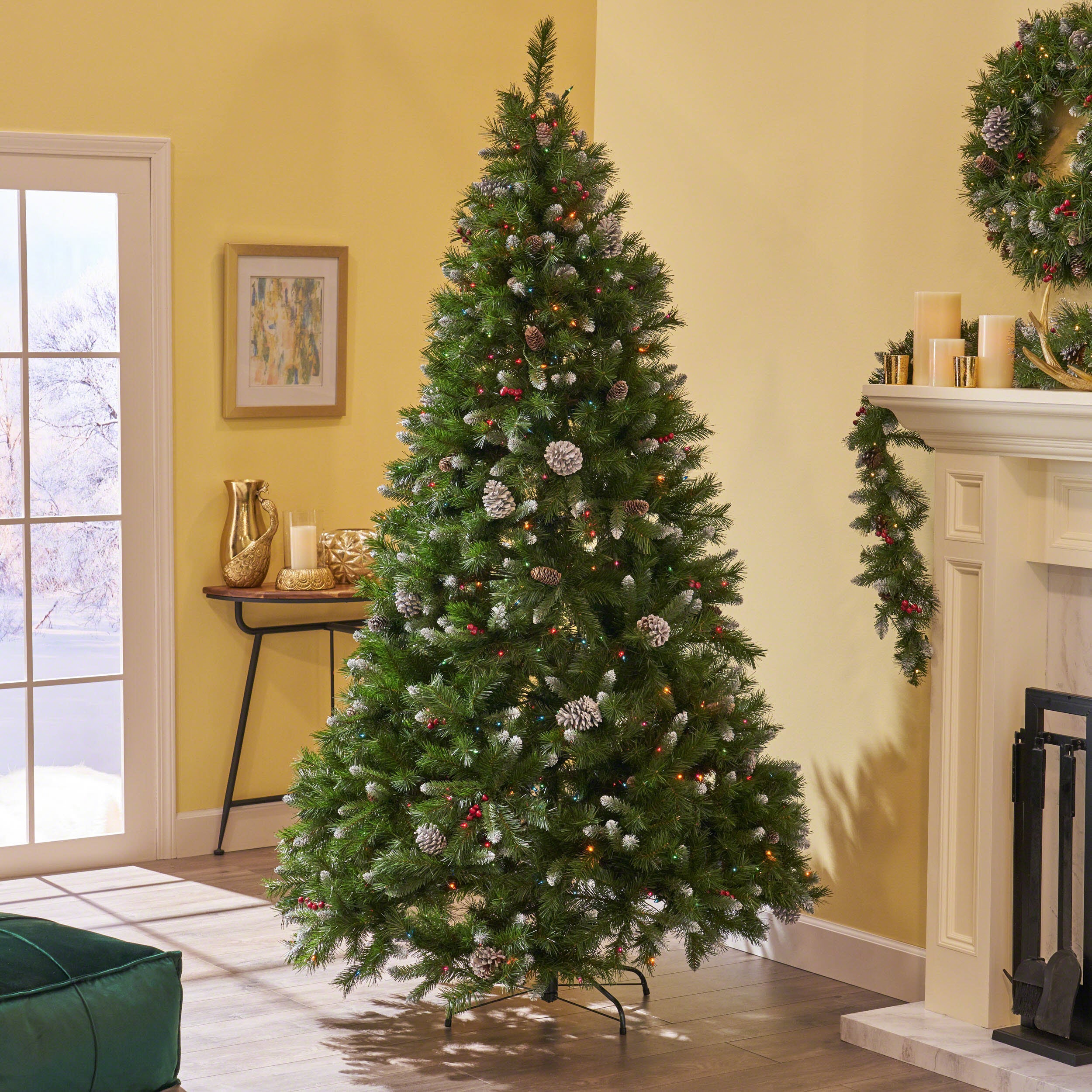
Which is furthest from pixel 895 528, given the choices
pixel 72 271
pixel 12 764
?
pixel 12 764

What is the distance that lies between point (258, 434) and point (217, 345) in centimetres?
32

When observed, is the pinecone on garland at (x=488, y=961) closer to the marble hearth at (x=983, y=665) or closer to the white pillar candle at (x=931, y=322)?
the marble hearth at (x=983, y=665)

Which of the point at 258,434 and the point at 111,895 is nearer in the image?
the point at 111,895

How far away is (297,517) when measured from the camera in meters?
5.08

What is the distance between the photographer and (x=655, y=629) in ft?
10.9

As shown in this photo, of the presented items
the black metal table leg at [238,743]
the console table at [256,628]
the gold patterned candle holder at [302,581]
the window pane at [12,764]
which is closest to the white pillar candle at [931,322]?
the console table at [256,628]

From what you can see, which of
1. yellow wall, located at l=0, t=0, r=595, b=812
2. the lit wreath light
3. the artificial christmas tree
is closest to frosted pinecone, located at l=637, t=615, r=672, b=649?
the artificial christmas tree

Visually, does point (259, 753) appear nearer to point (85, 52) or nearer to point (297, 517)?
point (297, 517)

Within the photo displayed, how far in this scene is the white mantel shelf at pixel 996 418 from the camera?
→ 121 inches

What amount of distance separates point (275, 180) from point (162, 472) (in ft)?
3.36

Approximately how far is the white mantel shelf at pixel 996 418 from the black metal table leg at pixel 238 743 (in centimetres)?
232

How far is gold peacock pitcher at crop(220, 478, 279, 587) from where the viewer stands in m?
4.87

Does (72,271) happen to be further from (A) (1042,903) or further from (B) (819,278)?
(A) (1042,903)

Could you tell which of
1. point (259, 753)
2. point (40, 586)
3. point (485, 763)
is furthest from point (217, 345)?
point (485, 763)
